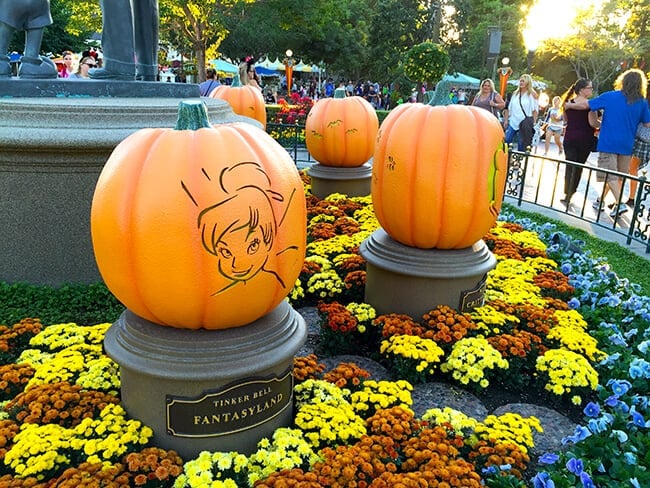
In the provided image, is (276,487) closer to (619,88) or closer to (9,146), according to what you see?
(9,146)

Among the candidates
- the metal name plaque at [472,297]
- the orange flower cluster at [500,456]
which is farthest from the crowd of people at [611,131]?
the orange flower cluster at [500,456]

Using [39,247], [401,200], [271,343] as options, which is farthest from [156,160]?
[39,247]

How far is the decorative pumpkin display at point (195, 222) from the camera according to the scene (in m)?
2.29

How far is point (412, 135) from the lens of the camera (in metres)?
3.69

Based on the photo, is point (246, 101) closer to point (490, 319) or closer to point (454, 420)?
point (490, 319)

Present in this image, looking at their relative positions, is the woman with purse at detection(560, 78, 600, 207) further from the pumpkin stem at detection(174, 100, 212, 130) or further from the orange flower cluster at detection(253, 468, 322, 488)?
the orange flower cluster at detection(253, 468, 322, 488)

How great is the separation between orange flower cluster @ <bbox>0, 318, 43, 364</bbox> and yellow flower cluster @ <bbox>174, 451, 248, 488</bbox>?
159 centimetres

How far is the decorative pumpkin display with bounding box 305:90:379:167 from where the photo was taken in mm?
6848

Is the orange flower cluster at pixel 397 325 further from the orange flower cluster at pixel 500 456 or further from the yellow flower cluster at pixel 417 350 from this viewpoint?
the orange flower cluster at pixel 500 456

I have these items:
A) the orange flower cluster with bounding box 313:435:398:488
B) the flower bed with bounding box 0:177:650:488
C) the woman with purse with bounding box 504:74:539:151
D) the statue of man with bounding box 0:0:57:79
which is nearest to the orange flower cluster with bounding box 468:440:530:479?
the flower bed with bounding box 0:177:650:488

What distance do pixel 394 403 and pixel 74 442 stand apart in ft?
4.84

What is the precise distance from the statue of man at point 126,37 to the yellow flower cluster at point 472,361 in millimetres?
3844

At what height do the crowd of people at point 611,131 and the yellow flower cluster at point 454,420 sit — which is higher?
the crowd of people at point 611,131

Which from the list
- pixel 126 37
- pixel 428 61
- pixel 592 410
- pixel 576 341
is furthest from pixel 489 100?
pixel 592 410
